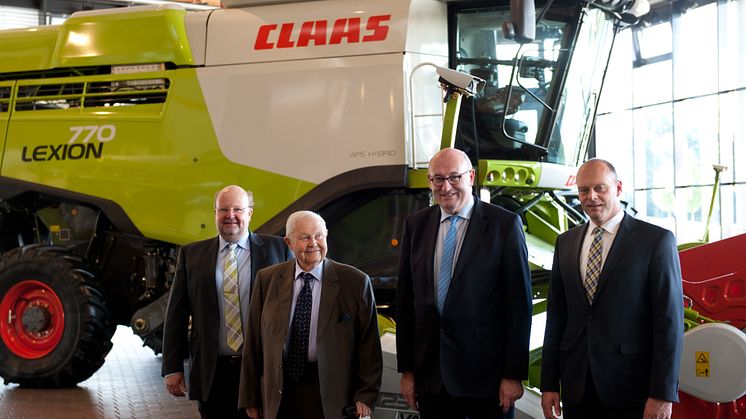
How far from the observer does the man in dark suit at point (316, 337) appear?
3.68 meters

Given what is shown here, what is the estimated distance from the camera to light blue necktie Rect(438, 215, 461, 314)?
12.4 ft

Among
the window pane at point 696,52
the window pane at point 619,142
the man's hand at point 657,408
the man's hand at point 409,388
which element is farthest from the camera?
the window pane at point 619,142

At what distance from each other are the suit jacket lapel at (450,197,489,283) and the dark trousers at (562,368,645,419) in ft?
2.14

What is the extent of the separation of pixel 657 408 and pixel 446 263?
998mm

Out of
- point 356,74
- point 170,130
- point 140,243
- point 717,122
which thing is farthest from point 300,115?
point 717,122

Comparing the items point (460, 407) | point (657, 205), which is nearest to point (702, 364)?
point (460, 407)

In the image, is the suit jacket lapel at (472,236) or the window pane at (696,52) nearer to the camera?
the suit jacket lapel at (472,236)

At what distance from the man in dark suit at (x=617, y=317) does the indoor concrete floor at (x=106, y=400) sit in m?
3.83

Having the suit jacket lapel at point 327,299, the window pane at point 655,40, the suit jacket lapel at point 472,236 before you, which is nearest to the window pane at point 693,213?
the window pane at point 655,40

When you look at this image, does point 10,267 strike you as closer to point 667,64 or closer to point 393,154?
point 393,154

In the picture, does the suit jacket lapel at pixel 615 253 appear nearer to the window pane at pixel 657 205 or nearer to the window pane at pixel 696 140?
the window pane at pixel 696 140

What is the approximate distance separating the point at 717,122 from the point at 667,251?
1377 cm

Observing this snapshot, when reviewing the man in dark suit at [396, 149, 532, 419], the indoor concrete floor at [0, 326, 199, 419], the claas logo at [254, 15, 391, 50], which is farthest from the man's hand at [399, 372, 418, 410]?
the claas logo at [254, 15, 391, 50]

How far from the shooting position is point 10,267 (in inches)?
315
